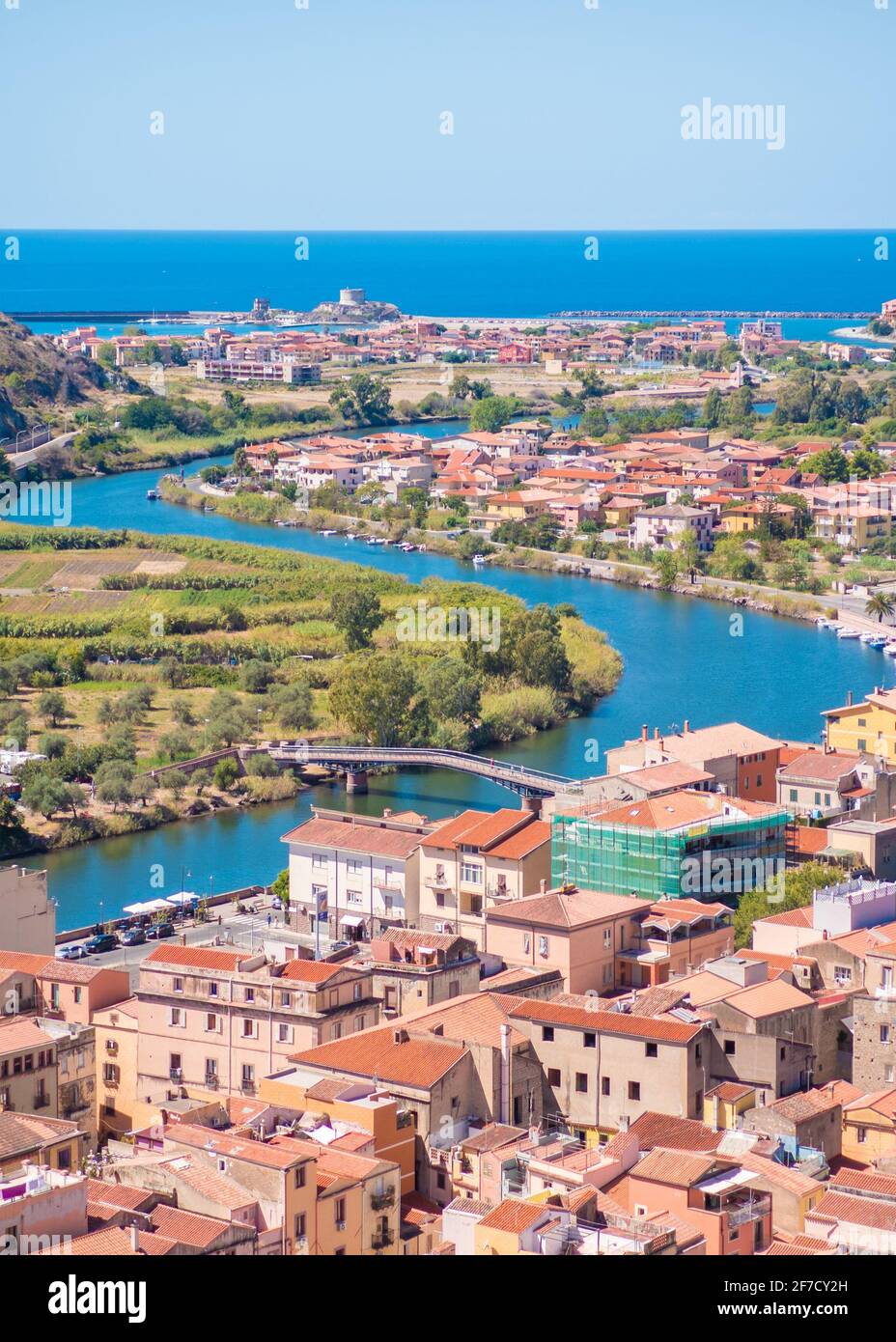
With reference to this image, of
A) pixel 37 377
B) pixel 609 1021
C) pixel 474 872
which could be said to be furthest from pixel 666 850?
pixel 37 377

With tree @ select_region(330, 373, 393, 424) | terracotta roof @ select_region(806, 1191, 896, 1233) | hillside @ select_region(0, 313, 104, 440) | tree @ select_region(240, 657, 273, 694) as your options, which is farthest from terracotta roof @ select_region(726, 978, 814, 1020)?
tree @ select_region(330, 373, 393, 424)

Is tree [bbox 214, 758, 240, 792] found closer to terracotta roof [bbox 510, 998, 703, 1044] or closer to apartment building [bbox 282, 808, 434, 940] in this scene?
apartment building [bbox 282, 808, 434, 940]

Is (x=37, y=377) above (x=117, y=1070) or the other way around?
above

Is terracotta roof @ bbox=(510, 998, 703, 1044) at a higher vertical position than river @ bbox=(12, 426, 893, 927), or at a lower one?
higher

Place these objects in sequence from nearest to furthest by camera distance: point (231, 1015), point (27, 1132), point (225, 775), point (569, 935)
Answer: point (27, 1132) → point (231, 1015) → point (569, 935) → point (225, 775)

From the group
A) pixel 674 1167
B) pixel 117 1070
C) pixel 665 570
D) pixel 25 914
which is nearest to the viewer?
pixel 674 1167

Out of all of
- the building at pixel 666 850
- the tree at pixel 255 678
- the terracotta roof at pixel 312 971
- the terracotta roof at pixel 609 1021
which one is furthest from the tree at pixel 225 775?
the terracotta roof at pixel 609 1021

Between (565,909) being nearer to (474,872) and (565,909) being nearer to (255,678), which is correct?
(474,872)

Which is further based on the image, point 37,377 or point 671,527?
point 37,377
